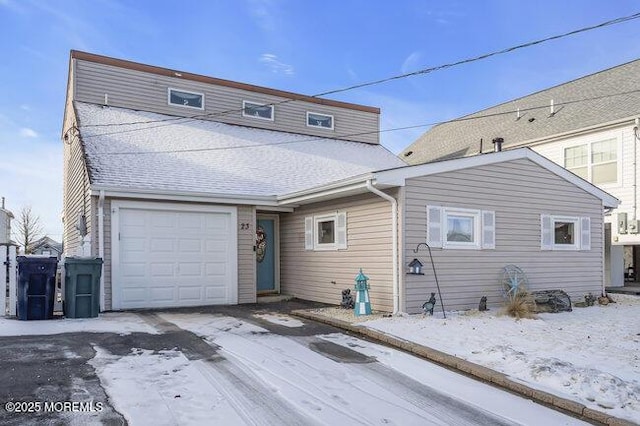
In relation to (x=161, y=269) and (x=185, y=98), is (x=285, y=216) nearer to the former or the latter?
(x=161, y=269)

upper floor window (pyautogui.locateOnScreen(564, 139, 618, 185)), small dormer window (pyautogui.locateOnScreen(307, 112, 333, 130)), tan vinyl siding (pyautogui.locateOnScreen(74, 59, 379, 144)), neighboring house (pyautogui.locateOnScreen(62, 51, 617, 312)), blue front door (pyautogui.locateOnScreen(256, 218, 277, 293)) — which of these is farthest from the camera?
small dormer window (pyautogui.locateOnScreen(307, 112, 333, 130))

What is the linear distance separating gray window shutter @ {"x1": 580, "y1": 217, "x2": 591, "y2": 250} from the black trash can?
1099 centimetres

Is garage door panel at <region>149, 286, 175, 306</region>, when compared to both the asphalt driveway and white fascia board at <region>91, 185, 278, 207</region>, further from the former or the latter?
the asphalt driveway

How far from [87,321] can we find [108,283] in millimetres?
1769

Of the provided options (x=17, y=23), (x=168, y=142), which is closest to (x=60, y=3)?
(x=17, y=23)

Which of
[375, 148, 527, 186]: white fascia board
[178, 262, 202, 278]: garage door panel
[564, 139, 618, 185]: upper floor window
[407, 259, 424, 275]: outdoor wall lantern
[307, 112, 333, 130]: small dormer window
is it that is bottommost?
[178, 262, 202, 278]: garage door panel

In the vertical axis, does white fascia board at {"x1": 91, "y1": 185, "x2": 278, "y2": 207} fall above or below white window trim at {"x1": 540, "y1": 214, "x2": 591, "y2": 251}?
above

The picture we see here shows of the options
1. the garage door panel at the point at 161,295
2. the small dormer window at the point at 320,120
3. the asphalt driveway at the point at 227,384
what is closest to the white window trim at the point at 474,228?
the asphalt driveway at the point at 227,384

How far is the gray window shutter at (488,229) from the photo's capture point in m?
9.99

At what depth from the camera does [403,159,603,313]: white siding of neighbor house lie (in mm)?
9195

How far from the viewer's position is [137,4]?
1045 cm

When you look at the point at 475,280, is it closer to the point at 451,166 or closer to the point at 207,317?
the point at 451,166

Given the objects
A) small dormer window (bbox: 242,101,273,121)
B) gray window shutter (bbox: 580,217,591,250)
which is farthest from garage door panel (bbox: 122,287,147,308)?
gray window shutter (bbox: 580,217,591,250)

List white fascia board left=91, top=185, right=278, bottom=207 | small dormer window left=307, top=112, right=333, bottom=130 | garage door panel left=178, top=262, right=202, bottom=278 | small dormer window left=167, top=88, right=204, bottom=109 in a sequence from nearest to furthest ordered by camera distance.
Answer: white fascia board left=91, top=185, right=278, bottom=207 → garage door panel left=178, top=262, right=202, bottom=278 → small dormer window left=167, top=88, right=204, bottom=109 → small dormer window left=307, top=112, right=333, bottom=130
